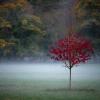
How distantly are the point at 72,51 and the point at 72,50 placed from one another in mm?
26

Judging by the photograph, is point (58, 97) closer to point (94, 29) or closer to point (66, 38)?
point (66, 38)

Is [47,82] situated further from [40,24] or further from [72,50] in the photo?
[40,24]

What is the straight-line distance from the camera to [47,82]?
8.53m

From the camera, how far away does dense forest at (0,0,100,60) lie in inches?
348

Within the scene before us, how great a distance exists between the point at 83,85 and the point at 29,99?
1.48 m

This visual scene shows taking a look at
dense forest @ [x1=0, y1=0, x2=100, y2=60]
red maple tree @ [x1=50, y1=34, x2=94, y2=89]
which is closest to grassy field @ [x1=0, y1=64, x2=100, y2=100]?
red maple tree @ [x1=50, y1=34, x2=94, y2=89]

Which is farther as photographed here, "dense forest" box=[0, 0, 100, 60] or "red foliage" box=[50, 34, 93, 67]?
"dense forest" box=[0, 0, 100, 60]

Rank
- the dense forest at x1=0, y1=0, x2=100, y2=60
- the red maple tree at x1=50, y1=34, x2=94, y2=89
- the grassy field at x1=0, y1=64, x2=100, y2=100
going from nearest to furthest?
the grassy field at x1=0, y1=64, x2=100, y2=100, the red maple tree at x1=50, y1=34, x2=94, y2=89, the dense forest at x1=0, y1=0, x2=100, y2=60

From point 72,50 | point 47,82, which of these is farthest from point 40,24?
point 47,82

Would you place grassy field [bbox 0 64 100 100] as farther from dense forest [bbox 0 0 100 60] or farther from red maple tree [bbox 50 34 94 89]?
dense forest [bbox 0 0 100 60]

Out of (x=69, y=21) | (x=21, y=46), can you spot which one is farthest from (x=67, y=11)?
(x=21, y=46)

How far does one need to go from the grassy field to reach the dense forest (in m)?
0.41

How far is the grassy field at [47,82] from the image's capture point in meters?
8.23

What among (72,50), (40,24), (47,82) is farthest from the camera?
(40,24)
